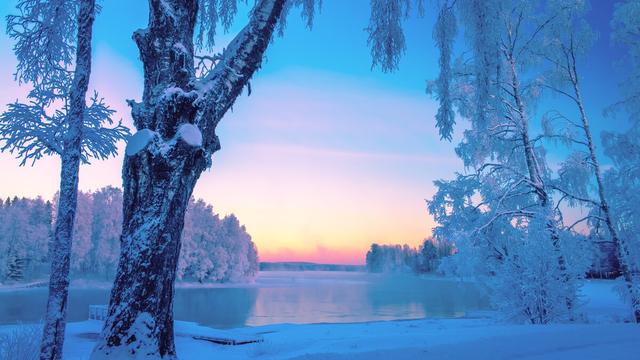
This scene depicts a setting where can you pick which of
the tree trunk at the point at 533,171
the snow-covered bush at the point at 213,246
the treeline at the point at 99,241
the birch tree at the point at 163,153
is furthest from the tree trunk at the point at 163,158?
the snow-covered bush at the point at 213,246

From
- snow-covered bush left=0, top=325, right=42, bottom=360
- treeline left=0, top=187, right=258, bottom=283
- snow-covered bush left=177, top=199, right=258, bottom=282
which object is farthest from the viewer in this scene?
snow-covered bush left=177, top=199, right=258, bottom=282

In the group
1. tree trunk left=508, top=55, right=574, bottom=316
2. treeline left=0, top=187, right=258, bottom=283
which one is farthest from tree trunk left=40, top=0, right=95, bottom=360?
treeline left=0, top=187, right=258, bottom=283

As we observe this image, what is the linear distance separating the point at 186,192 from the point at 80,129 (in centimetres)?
399

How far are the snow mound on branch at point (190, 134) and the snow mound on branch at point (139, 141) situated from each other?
234 millimetres

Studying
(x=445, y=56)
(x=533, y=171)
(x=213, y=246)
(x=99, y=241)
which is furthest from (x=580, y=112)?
(x=99, y=241)

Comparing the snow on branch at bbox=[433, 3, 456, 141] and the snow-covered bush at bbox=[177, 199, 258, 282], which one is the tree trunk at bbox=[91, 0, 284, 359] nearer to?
the snow on branch at bbox=[433, 3, 456, 141]

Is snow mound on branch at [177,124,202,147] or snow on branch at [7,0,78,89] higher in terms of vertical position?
snow on branch at [7,0,78,89]

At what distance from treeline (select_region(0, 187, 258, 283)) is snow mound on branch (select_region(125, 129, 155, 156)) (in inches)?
2244

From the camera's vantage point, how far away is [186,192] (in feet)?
11.7

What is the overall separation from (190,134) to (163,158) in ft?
0.98

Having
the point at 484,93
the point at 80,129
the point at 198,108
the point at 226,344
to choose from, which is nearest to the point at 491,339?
the point at 484,93

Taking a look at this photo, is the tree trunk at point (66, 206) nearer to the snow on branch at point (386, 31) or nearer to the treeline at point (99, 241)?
the snow on branch at point (386, 31)

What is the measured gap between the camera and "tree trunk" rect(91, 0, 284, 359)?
10.6ft

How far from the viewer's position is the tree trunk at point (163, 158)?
3221 millimetres
